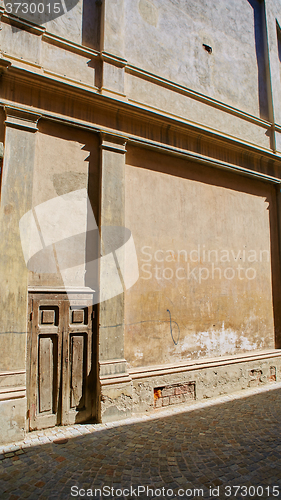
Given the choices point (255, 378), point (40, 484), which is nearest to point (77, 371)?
point (40, 484)

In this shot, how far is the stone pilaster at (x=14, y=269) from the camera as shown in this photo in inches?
160

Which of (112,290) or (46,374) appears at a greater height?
(112,290)

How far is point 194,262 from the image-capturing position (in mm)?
6191

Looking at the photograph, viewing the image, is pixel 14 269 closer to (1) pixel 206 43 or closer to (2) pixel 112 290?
(2) pixel 112 290

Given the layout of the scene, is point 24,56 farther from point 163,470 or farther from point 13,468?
point 163,470

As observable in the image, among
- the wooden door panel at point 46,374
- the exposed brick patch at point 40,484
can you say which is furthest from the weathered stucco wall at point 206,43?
the exposed brick patch at point 40,484

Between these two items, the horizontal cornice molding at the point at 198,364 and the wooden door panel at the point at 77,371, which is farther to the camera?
the horizontal cornice molding at the point at 198,364

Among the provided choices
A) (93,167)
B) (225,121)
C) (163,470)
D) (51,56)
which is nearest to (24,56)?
(51,56)

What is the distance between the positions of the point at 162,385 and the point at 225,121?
579 cm

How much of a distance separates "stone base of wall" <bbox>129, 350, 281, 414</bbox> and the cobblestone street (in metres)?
0.35

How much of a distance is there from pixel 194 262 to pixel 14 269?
3345 millimetres

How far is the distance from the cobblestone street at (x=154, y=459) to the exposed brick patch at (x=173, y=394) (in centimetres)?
28

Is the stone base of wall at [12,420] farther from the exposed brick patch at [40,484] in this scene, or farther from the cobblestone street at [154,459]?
the exposed brick patch at [40,484]

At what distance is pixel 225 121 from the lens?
722 cm
